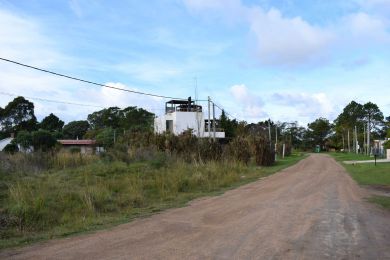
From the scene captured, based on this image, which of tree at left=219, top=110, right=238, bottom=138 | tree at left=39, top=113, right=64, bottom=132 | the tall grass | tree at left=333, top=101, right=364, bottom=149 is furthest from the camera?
tree at left=333, top=101, right=364, bottom=149

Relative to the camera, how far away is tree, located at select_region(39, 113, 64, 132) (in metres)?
114

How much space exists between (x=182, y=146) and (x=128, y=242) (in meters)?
28.2

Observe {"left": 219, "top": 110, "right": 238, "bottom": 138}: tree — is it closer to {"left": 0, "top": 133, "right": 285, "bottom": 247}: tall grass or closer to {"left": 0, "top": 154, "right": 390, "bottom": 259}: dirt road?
{"left": 0, "top": 133, "right": 285, "bottom": 247}: tall grass

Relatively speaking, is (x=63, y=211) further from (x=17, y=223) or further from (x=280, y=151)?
(x=280, y=151)

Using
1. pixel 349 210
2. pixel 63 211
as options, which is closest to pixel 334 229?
pixel 349 210

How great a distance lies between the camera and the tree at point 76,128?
132 m

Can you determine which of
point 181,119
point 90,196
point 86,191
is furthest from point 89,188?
point 181,119

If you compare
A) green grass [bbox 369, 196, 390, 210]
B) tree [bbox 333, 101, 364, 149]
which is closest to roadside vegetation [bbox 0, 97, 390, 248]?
green grass [bbox 369, 196, 390, 210]

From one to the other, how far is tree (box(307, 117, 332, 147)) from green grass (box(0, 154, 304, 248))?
135799 millimetres

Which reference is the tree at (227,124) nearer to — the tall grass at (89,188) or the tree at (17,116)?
the tree at (17,116)

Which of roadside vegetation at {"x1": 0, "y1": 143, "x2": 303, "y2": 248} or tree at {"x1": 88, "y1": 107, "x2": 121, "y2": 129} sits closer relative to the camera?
roadside vegetation at {"x1": 0, "y1": 143, "x2": 303, "y2": 248}

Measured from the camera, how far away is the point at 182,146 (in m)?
37.6

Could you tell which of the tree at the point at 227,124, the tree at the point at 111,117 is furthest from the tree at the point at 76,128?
the tree at the point at 227,124

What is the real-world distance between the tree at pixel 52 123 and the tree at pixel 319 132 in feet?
264
